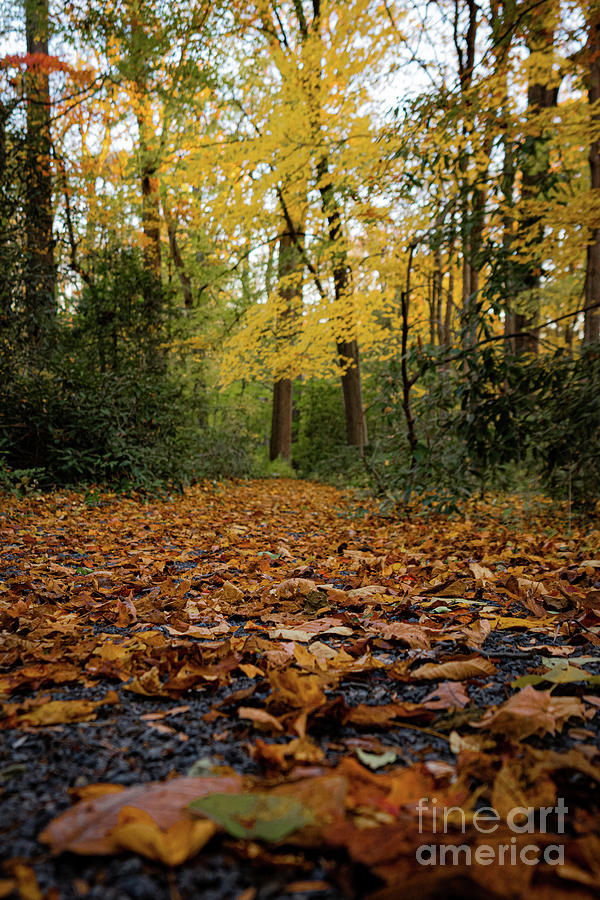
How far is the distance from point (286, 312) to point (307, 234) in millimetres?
2783

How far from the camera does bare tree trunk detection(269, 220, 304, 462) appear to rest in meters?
10.3

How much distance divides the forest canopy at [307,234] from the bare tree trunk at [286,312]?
9cm

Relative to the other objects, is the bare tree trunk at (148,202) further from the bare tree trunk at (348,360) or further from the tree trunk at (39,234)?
the bare tree trunk at (348,360)

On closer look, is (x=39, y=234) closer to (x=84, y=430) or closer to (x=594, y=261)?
(x=84, y=430)

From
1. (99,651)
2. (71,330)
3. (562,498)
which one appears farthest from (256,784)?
(71,330)

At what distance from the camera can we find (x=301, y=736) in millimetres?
1013

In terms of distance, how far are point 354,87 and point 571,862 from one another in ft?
33.5

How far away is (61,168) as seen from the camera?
970cm

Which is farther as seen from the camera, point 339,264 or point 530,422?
point 339,264

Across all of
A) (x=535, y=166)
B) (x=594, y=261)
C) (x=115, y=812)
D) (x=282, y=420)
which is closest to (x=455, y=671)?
(x=115, y=812)

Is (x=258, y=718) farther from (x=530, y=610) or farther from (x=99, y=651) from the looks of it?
(x=530, y=610)

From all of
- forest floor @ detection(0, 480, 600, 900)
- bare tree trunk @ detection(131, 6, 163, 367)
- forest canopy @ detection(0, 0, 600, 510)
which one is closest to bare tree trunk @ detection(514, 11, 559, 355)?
forest canopy @ detection(0, 0, 600, 510)

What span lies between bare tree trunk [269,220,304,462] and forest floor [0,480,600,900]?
8.83 metres

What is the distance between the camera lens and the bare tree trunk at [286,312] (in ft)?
33.9
